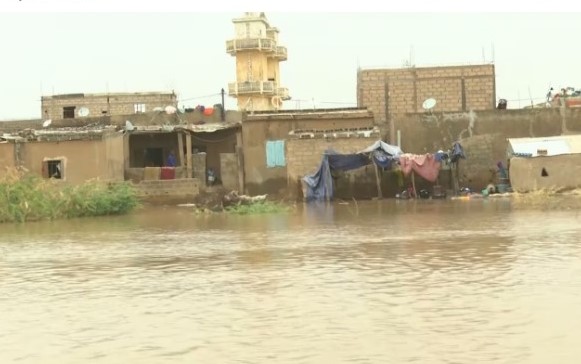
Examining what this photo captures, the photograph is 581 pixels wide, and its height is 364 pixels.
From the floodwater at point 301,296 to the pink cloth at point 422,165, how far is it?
36.3ft

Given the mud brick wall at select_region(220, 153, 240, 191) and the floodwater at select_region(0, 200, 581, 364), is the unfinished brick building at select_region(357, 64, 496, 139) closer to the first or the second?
the mud brick wall at select_region(220, 153, 240, 191)

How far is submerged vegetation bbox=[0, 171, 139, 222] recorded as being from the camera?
2095cm

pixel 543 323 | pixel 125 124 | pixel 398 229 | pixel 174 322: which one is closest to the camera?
pixel 543 323

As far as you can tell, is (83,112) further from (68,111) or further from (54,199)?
(54,199)

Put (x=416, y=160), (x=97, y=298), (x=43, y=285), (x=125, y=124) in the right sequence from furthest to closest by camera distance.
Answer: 1. (x=125, y=124)
2. (x=416, y=160)
3. (x=43, y=285)
4. (x=97, y=298)

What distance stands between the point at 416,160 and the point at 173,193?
809 centimetres

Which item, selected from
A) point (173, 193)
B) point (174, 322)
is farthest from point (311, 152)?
point (174, 322)

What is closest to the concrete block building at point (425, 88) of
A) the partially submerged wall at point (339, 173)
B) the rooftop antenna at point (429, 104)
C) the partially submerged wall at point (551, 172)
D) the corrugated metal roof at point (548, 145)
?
the rooftop antenna at point (429, 104)

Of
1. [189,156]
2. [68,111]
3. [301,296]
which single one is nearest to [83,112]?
[68,111]

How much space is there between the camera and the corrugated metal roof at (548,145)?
84.0 ft

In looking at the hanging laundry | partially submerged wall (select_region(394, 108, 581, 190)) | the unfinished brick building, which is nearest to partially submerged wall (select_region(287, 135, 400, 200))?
the hanging laundry

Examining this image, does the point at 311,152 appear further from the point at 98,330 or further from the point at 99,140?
the point at 98,330

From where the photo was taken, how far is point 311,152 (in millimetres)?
28062

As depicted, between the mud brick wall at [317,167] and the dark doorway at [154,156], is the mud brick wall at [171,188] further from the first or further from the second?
the dark doorway at [154,156]
